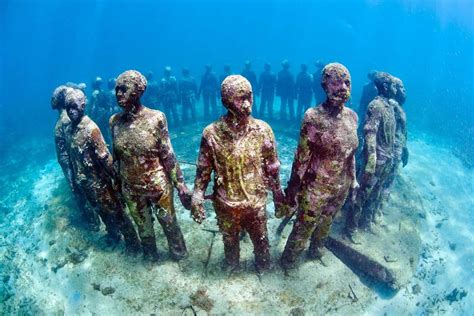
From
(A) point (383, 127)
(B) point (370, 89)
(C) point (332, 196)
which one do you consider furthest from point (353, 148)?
(B) point (370, 89)

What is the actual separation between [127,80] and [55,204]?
6549mm

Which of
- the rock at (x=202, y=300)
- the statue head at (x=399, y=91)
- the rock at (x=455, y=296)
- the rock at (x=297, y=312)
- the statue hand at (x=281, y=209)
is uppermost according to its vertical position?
the statue head at (x=399, y=91)

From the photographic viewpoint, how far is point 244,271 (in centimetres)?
607

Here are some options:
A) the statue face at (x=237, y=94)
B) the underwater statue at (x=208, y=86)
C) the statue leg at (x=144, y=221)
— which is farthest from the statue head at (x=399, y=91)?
the underwater statue at (x=208, y=86)

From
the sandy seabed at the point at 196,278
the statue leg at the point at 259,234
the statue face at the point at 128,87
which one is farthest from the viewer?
the sandy seabed at the point at 196,278

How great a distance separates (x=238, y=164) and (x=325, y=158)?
136 centimetres

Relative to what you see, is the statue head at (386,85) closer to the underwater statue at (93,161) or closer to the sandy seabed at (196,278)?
the sandy seabed at (196,278)

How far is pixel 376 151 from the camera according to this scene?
22.0 ft

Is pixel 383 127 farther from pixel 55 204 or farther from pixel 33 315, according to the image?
pixel 55 204

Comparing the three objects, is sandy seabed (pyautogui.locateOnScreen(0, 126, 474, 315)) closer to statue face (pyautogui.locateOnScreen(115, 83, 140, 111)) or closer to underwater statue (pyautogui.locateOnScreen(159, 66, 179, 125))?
statue face (pyautogui.locateOnScreen(115, 83, 140, 111))

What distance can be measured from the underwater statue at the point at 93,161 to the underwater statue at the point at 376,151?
4570 mm

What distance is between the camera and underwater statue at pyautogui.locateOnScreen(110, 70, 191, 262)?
477 centimetres

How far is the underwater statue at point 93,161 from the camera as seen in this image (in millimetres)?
5855

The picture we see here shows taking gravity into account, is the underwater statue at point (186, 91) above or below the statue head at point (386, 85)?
below
